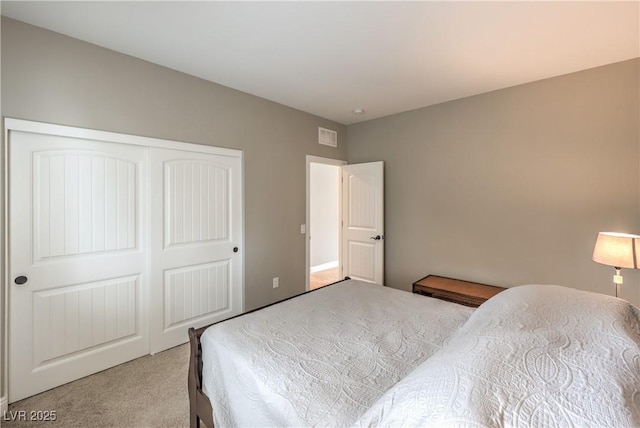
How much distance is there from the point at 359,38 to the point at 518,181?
2.20m

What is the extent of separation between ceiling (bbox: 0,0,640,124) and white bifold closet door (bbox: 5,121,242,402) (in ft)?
2.49

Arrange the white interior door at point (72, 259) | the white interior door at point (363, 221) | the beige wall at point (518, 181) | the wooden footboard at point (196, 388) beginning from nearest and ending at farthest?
the wooden footboard at point (196, 388) → the white interior door at point (72, 259) → the beige wall at point (518, 181) → the white interior door at point (363, 221)

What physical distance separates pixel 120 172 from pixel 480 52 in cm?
311

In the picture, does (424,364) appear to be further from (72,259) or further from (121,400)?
(72,259)

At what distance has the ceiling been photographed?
1.80 metres

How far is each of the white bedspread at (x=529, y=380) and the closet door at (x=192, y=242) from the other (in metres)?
2.38

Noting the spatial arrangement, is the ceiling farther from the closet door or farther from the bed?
the bed

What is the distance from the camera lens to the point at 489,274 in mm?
3137

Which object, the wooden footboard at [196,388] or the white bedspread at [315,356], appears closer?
the white bedspread at [315,356]

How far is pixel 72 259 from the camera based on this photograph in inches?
84.1

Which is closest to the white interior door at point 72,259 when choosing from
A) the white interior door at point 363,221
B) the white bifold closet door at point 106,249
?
the white bifold closet door at point 106,249

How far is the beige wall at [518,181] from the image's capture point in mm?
2484

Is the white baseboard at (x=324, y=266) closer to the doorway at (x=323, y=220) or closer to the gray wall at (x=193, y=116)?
the doorway at (x=323, y=220)

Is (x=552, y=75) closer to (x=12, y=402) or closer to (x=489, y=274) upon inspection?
(x=489, y=274)
